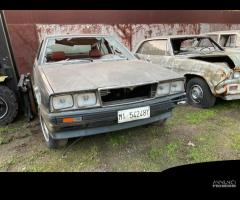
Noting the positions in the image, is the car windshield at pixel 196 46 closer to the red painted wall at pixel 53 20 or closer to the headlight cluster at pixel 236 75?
the headlight cluster at pixel 236 75

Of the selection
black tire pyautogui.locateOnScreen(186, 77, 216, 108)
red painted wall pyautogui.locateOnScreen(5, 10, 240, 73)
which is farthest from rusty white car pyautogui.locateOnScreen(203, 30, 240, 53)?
red painted wall pyautogui.locateOnScreen(5, 10, 240, 73)

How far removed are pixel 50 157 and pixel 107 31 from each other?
5570mm

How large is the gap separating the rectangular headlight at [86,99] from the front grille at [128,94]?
14cm

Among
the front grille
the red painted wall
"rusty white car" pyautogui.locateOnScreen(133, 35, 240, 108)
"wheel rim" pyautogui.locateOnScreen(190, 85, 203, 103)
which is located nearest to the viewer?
the front grille

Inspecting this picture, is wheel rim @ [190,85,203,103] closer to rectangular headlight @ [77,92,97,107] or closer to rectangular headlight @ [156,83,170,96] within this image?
rectangular headlight @ [156,83,170,96]

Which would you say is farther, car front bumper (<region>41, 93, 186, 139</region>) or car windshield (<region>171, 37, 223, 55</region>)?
car windshield (<region>171, 37, 223, 55</region>)

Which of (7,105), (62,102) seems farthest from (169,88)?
(7,105)

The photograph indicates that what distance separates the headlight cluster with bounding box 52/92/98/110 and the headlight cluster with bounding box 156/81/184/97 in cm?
78

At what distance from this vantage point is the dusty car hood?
246cm

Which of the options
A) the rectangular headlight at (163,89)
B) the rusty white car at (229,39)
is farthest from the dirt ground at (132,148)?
the rusty white car at (229,39)

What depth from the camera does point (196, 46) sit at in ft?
17.5

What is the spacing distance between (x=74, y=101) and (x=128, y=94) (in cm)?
65
